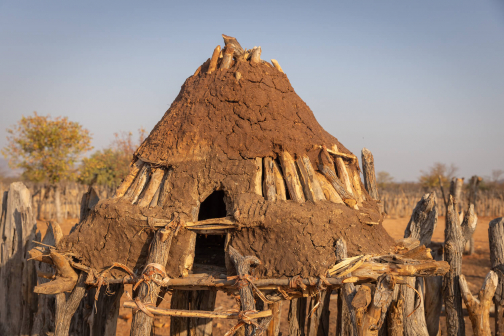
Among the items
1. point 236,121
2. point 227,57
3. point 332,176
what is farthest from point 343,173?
point 227,57

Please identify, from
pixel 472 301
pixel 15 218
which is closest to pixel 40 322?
pixel 15 218

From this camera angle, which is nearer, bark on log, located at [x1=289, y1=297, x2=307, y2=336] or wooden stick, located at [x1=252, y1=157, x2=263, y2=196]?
wooden stick, located at [x1=252, y1=157, x2=263, y2=196]

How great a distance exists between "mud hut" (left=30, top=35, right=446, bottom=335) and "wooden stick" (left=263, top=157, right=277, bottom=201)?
0.01 m

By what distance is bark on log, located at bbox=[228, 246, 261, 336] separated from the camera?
3.27 meters

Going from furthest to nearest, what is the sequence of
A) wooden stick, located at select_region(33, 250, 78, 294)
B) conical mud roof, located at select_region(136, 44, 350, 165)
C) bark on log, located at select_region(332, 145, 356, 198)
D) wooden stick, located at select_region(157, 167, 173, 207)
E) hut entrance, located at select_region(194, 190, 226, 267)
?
hut entrance, located at select_region(194, 190, 226, 267) → bark on log, located at select_region(332, 145, 356, 198) → conical mud roof, located at select_region(136, 44, 350, 165) → wooden stick, located at select_region(157, 167, 173, 207) → wooden stick, located at select_region(33, 250, 78, 294)

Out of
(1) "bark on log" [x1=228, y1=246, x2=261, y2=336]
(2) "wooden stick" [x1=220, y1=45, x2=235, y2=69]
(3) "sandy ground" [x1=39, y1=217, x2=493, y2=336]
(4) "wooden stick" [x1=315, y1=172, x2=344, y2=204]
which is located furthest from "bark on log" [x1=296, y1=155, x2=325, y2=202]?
(3) "sandy ground" [x1=39, y1=217, x2=493, y2=336]

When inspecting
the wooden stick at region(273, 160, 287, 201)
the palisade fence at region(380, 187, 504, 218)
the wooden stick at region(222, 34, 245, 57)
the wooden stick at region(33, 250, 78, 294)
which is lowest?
the wooden stick at region(33, 250, 78, 294)

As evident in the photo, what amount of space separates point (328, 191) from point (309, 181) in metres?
0.29

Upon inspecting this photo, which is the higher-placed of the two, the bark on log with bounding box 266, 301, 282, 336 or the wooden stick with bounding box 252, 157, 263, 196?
the wooden stick with bounding box 252, 157, 263, 196

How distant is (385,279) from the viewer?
315 cm

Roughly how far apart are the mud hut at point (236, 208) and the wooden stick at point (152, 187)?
0.01 metres

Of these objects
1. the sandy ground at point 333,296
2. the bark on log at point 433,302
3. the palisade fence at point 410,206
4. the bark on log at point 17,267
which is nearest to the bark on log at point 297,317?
the sandy ground at point 333,296

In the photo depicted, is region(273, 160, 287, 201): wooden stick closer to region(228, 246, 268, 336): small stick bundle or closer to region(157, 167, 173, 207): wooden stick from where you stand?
region(228, 246, 268, 336): small stick bundle

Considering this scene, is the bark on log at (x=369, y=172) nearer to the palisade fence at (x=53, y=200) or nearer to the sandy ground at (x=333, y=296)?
the sandy ground at (x=333, y=296)
